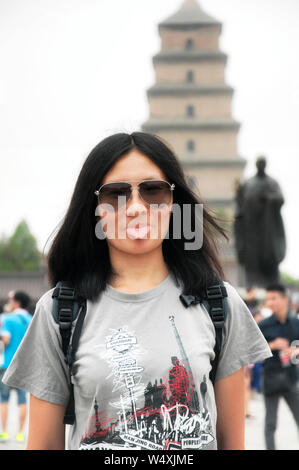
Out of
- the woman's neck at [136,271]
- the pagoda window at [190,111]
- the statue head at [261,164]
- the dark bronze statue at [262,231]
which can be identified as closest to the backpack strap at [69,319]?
the woman's neck at [136,271]

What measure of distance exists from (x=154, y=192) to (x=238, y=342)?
399 millimetres

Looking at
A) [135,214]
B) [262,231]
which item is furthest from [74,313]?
[262,231]

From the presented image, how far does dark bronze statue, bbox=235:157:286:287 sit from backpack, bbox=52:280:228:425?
31.1ft

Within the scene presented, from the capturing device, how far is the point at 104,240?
1.93 meters

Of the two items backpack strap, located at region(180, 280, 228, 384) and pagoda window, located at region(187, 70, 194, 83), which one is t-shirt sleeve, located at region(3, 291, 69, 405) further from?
pagoda window, located at region(187, 70, 194, 83)

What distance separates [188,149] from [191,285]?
4184cm

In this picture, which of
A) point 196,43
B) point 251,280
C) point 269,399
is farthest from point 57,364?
point 196,43

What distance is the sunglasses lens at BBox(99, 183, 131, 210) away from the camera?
1802 mm

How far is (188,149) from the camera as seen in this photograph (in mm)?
43281

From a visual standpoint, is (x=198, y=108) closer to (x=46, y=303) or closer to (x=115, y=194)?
(x=115, y=194)

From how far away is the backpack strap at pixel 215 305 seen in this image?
1739 millimetres

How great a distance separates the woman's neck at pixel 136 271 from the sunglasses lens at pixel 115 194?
11cm

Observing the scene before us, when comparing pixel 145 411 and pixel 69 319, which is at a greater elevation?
pixel 69 319

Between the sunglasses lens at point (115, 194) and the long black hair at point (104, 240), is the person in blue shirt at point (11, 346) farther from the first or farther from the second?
the sunglasses lens at point (115, 194)
